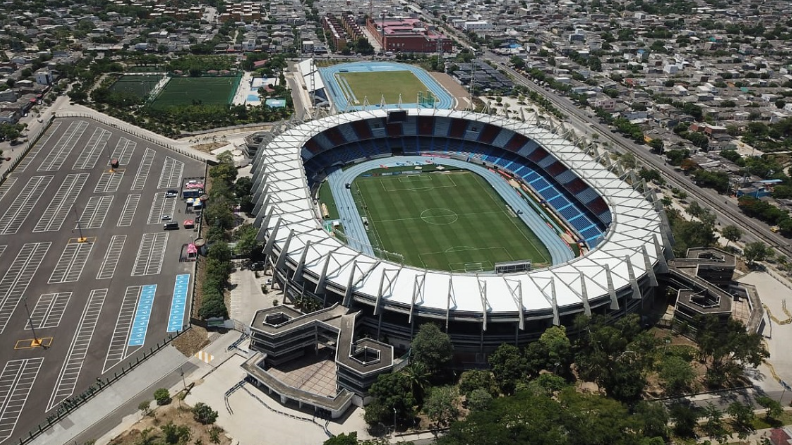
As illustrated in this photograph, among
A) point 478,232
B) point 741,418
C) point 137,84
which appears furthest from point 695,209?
point 137,84

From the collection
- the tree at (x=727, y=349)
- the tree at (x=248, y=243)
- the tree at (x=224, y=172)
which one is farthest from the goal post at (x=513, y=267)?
the tree at (x=224, y=172)

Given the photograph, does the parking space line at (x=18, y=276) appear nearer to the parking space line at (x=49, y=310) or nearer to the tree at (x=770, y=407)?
the parking space line at (x=49, y=310)

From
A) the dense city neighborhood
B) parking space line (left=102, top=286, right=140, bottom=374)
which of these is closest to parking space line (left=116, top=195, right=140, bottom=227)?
the dense city neighborhood

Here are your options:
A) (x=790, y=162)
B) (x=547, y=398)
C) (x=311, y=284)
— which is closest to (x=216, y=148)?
(x=311, y=284)

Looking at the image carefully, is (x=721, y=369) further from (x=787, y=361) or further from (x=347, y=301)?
(x=347, y=301)

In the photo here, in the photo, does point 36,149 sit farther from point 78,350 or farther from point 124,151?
point 78,350

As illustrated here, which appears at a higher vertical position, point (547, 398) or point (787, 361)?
point (547, 398)
